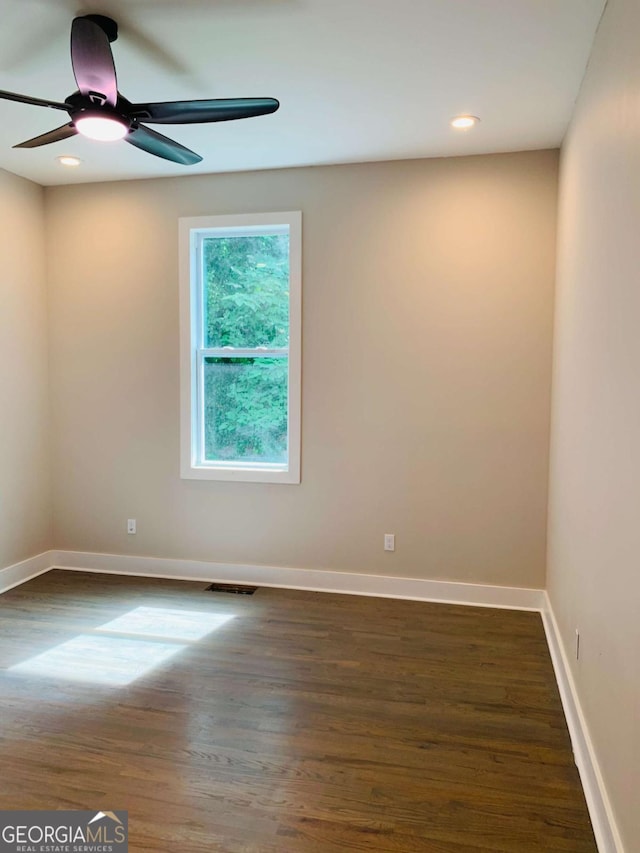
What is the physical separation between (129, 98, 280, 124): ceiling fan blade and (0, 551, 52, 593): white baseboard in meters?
3.12

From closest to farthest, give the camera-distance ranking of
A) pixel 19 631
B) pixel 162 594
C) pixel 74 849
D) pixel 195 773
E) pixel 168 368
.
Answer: pixel 74 849 → pixel 195 773 → pixel 19 631 → pixel 162 594 → pixel 168 368

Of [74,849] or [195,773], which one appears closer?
[74,849]

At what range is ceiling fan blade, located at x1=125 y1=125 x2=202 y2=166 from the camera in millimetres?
2409

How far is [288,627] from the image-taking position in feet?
11.0

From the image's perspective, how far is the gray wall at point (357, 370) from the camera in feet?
11.8

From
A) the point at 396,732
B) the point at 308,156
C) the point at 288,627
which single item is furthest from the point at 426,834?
the point at 308,156

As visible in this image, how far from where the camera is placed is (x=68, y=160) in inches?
144

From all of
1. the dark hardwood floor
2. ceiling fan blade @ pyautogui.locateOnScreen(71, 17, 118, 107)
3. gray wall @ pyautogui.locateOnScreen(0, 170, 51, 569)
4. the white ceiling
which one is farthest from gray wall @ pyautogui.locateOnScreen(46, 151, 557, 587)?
ceiling fan blade @ pyautogui.locateOnScreen(71, 17, 118, 107)

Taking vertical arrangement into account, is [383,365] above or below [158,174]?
below

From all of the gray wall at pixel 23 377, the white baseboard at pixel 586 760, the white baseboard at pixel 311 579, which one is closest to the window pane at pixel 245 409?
the white baseboard at pixel 311 579

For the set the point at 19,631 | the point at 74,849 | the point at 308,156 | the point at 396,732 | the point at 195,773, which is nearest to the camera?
the point at 74,849

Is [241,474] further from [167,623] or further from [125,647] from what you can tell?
[125,647]

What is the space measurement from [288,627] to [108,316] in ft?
8.16

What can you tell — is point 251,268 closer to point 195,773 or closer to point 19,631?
point 19,631
